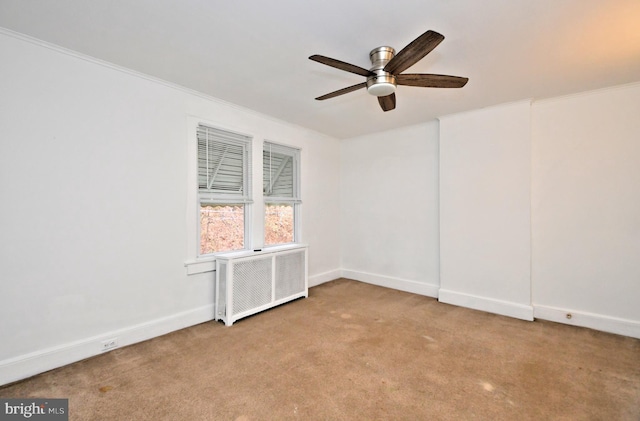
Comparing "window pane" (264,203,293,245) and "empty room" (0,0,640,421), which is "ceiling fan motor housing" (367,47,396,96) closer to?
"empty room" (0,0,640,421)

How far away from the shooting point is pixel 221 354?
2.50m

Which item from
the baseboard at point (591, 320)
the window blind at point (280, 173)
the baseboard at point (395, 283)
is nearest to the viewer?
the baseboard at point (591, 320)

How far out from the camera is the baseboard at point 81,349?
2.09 metres

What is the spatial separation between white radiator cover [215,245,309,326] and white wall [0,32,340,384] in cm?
28

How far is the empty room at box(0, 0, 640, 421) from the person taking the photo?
1.91 meters

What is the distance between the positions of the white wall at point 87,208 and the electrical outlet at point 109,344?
62 millimetres

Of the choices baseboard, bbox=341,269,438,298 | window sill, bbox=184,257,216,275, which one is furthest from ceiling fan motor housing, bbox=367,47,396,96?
baseboard, bbox=341,269,438,298

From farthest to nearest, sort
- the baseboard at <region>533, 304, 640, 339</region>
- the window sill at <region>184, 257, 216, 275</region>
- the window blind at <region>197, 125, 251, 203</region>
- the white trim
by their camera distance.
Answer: the window blind at <region>197, 125, 251, 203</region> → the window sill at <region>184, 257, 216, 275</region> → the baseboard at <region>533, 304, 640, 339</region> → the white trim

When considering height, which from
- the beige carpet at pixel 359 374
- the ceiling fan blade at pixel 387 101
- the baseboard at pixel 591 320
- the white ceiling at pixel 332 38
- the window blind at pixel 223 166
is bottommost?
the beige carpet at pixel 359 374

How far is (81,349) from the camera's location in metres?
2.38

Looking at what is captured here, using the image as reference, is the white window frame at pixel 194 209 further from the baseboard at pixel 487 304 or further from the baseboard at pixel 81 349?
the baseboard at pixel 487 304

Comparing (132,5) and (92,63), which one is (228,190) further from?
(132,5)

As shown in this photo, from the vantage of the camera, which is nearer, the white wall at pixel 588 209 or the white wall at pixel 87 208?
the white wall at pixel 87 208

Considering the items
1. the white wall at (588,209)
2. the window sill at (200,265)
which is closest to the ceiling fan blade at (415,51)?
the white wall at (588,209)
